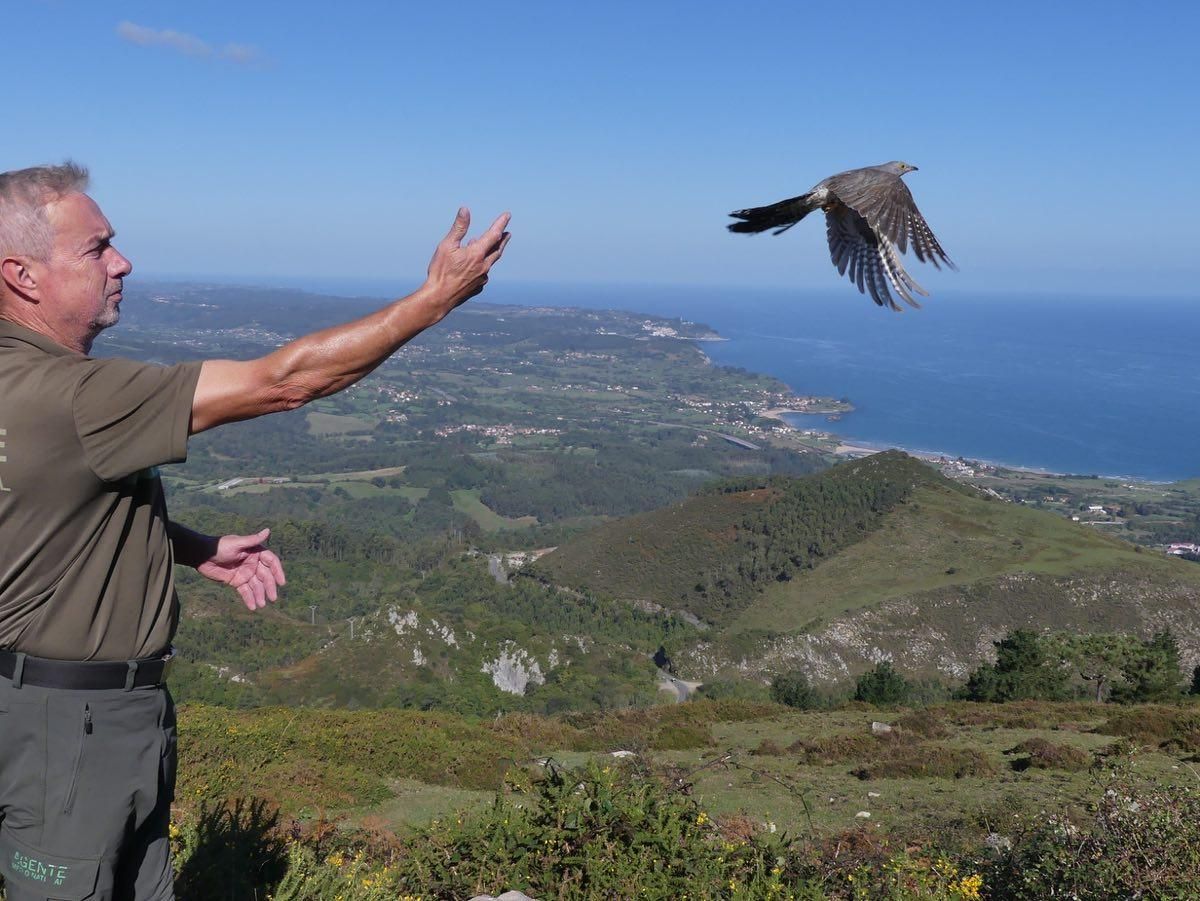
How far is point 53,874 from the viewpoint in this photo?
202 centimetres

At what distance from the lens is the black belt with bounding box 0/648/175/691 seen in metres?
1.99

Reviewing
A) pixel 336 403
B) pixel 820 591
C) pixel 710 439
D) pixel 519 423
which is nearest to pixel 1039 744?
pixel 820 591

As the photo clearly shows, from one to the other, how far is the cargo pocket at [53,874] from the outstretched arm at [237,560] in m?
0.80

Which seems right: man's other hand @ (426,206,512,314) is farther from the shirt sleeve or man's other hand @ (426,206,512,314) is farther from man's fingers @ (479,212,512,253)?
the shirt sleeve

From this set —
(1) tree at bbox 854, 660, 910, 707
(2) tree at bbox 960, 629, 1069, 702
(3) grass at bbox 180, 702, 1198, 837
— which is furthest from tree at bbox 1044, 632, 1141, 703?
(3) grass at bbox 180, 702, 1198, 837

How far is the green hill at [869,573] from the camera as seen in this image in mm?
44406

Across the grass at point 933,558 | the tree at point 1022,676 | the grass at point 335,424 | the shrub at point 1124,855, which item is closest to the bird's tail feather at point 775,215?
the shrub at point 1124,855

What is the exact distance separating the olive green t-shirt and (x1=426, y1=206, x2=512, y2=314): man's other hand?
527 mm

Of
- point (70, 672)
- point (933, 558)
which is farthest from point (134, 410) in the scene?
point (933, 558)

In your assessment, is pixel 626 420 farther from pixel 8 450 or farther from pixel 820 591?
pixel 8 450

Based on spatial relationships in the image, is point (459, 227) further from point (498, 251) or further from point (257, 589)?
point (257, 589)

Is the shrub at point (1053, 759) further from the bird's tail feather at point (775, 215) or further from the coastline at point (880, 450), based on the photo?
the coastline at point (880, 450)

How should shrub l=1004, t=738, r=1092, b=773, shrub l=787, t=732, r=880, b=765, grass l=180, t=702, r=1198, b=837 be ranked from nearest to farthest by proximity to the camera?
grass l=180, t=702, r=1198, b=837 → shrub l=1004, t=738, r=1092, b=773 → shrub l=787, t=732, r=880, b=765

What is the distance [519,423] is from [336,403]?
4103 cm
